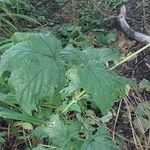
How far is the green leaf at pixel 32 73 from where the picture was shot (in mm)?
1269

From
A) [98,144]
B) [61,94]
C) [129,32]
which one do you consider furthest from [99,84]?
[129,32]

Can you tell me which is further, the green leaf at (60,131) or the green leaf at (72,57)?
the green leaf at (60,131)

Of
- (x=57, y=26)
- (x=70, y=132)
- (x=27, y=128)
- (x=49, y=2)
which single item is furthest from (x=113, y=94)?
(x=49, y=2)

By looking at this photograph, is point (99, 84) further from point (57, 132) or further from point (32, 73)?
point (57, 132)

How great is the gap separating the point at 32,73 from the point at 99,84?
0.23 m

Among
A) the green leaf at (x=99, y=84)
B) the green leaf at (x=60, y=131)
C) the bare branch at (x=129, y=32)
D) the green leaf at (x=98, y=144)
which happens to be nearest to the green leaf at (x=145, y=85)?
the bare branch at (x=129, y=32)

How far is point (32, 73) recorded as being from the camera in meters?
1.27

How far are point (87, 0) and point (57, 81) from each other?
250 centimetres

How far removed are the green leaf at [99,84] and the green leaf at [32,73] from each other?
0.27 feet

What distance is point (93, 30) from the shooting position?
123 inches

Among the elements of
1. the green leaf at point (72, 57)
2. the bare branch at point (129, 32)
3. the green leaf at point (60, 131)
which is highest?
the green leaf at point (72, 57)

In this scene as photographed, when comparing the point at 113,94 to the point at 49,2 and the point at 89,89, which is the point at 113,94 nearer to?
the point at 89,89

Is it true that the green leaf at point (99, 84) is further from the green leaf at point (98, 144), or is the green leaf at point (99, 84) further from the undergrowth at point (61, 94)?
the green leaf at point (98, 144)

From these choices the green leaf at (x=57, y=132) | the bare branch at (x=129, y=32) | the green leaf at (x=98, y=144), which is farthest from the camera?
the bare branch at (x=129, y=32)
